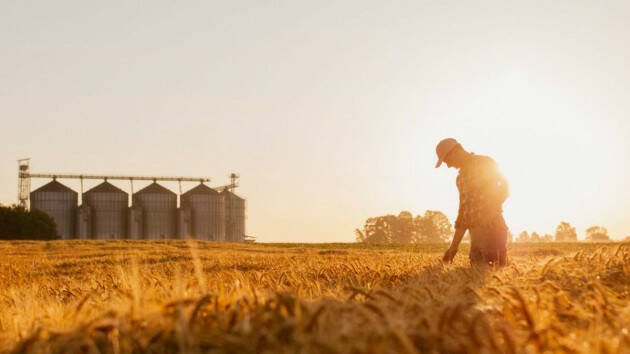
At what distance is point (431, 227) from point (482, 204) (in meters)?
105

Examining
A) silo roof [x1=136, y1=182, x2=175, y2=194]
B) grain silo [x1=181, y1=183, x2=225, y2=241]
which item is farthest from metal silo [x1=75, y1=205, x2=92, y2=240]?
grain silo [x1=181, y1=183, x2=225, y2=241]

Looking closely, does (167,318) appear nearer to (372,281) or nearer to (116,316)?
(116,316)

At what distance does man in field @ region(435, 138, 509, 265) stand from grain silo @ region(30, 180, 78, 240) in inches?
2458

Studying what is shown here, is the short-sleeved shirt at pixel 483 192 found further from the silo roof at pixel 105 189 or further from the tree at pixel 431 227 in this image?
the tree at pixel 431 227

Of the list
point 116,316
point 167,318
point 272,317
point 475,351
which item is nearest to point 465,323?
point 475,351

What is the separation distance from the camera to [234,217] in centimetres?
7188

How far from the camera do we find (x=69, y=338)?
2008 mm

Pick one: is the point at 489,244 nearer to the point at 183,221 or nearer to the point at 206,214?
the point at 206,214

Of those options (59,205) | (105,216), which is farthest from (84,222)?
(59,205)

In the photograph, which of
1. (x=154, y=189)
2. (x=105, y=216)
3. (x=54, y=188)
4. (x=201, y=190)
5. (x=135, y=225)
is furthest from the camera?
(x=201, y=190)

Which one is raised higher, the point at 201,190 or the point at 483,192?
the point at 201,190

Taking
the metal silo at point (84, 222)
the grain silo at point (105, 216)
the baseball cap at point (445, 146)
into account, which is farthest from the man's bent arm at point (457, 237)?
the metal silo at point (84, 222)

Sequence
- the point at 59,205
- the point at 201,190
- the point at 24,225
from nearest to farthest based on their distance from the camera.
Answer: the point at 24,225 → the point at 59,205 → the point at 201,190

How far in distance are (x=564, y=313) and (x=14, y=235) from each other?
203 feet
